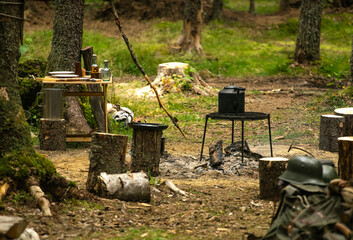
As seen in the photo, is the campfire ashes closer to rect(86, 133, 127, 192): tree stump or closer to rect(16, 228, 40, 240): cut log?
rect(86, 133, 127, 192): tree stump

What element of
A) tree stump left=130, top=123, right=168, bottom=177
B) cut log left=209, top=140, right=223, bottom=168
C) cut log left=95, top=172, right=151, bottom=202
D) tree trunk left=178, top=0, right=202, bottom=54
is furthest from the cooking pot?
tree trunk left=178, top=0, right=202, bottom=54

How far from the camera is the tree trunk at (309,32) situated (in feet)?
59.5

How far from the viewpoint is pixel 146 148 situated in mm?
7488

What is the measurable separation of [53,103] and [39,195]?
4058 mm

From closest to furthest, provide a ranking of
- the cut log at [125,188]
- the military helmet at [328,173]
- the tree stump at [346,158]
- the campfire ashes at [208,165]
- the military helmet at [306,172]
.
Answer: the military helmet at [306,172] → the military helmet at [328,173] → the cut log at [125,188] → the tree stump at [346,158] → the campfire ashes at [208,165]

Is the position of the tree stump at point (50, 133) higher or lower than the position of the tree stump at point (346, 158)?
lower

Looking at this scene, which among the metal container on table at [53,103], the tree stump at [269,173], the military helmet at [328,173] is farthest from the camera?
the metal container on table at [53,103]

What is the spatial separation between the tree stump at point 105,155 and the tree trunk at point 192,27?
44.0ft

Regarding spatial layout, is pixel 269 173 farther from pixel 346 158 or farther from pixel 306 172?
pixel 306 172

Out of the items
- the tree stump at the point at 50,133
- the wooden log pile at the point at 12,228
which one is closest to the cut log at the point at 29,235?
the wooden log pile at the point at 12,228

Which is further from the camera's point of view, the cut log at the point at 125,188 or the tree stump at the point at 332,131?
the tree stump at the point at 332,131

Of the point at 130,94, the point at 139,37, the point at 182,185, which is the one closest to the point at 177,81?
the point at 130,94

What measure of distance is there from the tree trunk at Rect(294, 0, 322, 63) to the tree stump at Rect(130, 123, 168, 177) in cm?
1217

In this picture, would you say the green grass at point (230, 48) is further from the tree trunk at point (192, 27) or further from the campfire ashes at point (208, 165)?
the campfire ashes at point (208, 165)
